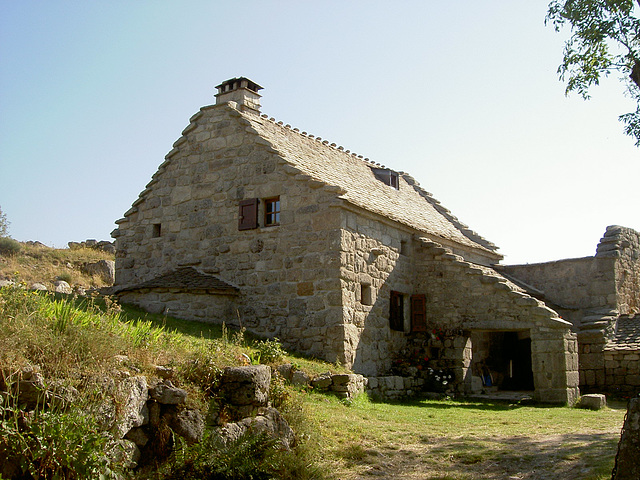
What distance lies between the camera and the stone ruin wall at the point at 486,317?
1533 centimetres

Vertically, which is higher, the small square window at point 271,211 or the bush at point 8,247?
the bush at point 8,247

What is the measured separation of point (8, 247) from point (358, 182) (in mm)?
18690

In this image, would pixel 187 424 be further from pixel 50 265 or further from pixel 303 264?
pixel 50 265

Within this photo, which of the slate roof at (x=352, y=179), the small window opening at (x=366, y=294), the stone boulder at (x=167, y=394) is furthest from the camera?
the slate roof at (x=352, y=179)

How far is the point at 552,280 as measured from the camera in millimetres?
21406

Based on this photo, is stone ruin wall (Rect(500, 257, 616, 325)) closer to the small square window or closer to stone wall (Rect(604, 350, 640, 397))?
stone wall (Rect(604, 350, 640, 397))

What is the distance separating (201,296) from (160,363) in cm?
743

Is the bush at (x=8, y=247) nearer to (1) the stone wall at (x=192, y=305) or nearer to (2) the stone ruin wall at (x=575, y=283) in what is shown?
(1) the stone wall at (x=192, y=305)

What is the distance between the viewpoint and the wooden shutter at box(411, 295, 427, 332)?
17.3 metres

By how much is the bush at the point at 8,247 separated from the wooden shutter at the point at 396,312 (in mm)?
19640

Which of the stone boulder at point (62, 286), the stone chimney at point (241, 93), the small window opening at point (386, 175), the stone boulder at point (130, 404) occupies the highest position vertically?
the stone chimney at point (241, 93)

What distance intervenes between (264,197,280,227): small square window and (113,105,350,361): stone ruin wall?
20cm

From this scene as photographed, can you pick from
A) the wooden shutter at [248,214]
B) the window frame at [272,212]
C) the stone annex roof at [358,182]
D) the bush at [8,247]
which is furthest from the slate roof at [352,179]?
the bush at [8,247]

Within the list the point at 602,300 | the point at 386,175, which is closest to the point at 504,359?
the point at 602,300
